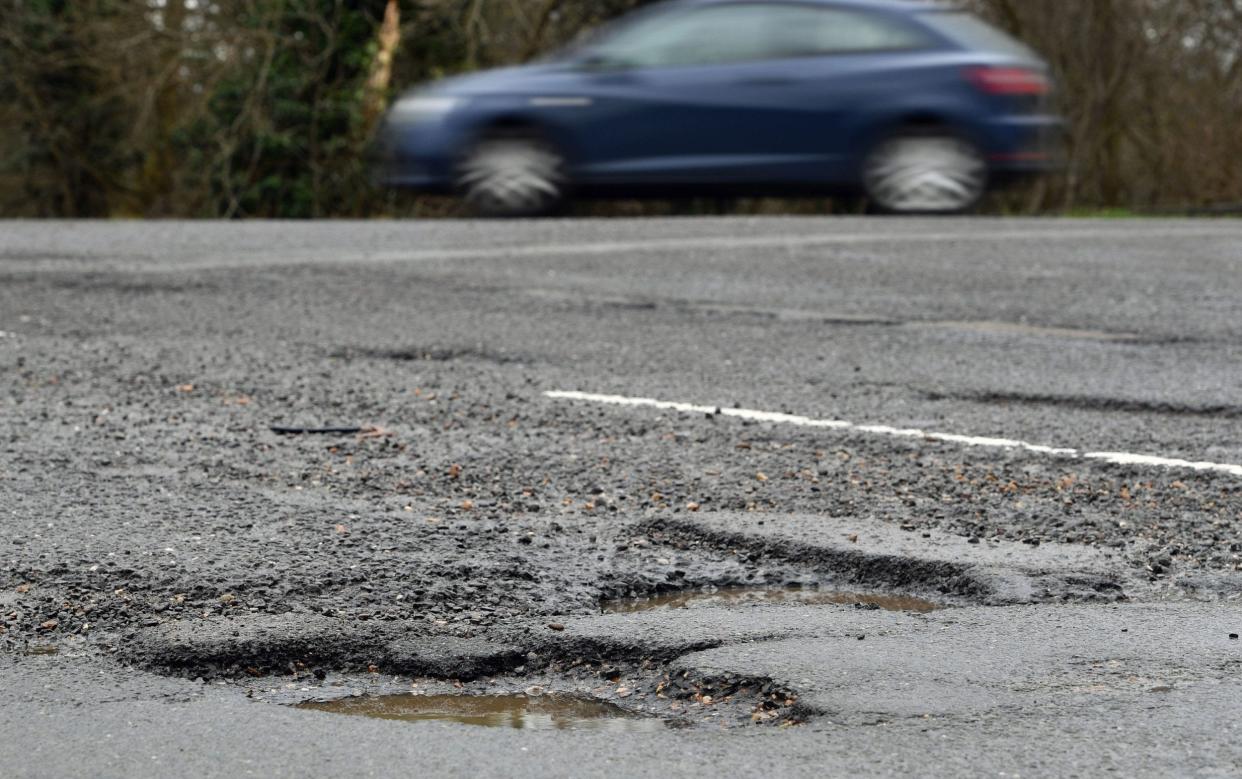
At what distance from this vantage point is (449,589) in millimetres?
4020

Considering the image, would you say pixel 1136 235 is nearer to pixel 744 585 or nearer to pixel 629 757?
pixel 744 585

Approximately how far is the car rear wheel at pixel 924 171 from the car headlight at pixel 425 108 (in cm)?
312

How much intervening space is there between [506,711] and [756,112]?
410 inches

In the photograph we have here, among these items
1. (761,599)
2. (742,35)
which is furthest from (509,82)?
(761,599)

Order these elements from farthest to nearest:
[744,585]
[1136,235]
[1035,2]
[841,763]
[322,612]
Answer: [1035,2] < [1136,235] < [744,585] < [322,612] < [841,763]

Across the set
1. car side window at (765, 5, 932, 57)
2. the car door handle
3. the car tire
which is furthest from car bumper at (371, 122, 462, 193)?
car side window at (765, 5, 932, 57)

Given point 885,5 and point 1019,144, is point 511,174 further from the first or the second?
point 1019,144

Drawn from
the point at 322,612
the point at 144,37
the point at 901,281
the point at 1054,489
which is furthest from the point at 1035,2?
the point at 322,612

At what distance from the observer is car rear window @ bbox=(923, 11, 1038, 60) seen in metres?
13.1

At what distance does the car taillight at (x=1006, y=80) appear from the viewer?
42.7 feet

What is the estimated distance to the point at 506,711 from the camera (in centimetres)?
331

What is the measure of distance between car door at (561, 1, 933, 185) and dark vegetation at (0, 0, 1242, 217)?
10.3 m

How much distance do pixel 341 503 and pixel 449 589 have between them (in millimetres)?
885

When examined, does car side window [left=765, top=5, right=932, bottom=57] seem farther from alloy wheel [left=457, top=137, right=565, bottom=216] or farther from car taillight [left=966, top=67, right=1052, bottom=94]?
alloy wheel [left=457, top=137, right=565, bottom=216]
